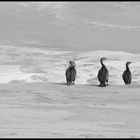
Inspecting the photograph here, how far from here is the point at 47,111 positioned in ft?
48.8

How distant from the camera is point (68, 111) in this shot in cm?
1498

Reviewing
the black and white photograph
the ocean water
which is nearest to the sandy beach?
the black and white photograph

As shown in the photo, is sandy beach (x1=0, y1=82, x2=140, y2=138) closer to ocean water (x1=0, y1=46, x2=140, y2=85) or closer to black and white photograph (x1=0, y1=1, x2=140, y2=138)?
black and white photograph (x1=0, y1=1, x2=140, y2=138)

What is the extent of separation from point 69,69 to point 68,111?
699 cm

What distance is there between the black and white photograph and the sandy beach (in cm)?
2

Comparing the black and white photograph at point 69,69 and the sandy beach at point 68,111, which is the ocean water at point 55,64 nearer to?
the black and white photograph at point 69,69

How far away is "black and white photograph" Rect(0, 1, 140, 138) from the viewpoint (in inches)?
521

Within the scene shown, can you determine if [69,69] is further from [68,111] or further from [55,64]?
[55,64]

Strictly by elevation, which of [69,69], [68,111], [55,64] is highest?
[68,111]

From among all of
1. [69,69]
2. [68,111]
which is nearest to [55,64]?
[69,69]

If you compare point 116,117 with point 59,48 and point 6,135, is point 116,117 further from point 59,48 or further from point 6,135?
point 59,48

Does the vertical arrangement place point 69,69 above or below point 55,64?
above

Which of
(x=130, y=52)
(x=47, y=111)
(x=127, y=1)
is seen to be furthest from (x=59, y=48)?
(x=47, y=111)

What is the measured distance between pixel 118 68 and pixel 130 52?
26.8ft
